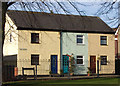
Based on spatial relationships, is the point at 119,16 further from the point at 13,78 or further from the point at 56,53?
the point at 56,53

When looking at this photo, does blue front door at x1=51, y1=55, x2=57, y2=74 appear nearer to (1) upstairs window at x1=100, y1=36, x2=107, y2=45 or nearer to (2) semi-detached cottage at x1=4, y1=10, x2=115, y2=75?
(2) semi-detached cottage at x1=4, y1=10, x2=115, y2=75

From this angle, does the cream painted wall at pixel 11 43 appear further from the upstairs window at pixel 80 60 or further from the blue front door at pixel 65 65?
the upstairs window at pixel 80 60

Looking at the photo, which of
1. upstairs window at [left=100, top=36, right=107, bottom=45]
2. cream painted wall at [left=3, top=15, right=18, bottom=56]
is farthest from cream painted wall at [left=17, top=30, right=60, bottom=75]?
upstairs window at [left=100, top=36, right=107, bottom=45]

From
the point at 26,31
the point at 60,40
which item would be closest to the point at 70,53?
the point at 60,40

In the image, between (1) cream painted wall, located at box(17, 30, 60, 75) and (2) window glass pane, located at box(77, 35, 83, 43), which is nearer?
(1) cream painted wall, located at box(17, 30, 60, 75)

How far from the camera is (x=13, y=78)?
24.5m

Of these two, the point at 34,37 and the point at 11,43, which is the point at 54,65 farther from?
the point at 11,43

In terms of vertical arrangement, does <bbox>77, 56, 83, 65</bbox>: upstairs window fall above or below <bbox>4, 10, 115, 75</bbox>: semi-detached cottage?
below

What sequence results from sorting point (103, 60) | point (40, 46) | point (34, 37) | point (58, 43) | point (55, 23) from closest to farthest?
point (34, 37) → point (40, 46) → point (58, 43) → point (55, 23) → point (103, 60)

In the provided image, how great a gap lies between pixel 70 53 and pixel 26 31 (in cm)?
596

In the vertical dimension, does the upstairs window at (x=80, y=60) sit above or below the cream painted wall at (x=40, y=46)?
below

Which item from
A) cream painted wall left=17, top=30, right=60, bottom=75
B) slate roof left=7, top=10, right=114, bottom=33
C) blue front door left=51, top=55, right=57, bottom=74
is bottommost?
blue front door left=51, top=55, right=57, bottom=74

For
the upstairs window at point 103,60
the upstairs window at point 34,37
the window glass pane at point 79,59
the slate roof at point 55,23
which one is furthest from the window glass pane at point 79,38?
the upstairs window at point 34,37

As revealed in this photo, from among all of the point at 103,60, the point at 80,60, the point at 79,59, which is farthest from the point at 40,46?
the point at 103,60
